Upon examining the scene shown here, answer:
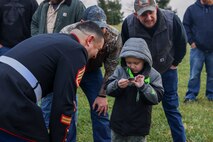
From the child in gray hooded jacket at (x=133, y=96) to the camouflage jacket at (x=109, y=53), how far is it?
31 cm

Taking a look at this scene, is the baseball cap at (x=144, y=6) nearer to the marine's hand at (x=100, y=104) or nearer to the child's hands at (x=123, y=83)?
the child's hands at (x=123, y=83)

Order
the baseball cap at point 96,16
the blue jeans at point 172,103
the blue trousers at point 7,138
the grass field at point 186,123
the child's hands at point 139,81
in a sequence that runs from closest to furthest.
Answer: the blue trousers at point 7,138 < the child's hands at point 139,81 < the baseball cap at point 96,16 < the blue jeans at point 172,103 < the grass field at point 186,123

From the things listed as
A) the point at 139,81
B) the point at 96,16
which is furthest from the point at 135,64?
the point at 96,16

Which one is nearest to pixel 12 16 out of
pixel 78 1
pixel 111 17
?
pixel 78 1

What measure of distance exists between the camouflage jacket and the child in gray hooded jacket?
31cm

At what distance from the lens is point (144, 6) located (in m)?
4.74

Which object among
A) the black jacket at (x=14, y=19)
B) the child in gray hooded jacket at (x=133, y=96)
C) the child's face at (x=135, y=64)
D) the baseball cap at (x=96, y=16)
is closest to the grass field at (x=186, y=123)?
the child in gray hooded jacket at (x=133, y=96)

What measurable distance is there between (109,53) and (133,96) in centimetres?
69

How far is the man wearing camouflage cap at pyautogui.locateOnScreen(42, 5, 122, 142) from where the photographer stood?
4.68 m

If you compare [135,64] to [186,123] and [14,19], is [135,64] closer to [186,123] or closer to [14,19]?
[186,123]

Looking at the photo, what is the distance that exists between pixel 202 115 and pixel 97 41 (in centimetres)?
417

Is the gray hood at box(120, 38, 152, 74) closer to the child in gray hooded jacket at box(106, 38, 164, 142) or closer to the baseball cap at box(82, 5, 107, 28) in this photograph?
the child in gray hooded jacket at box(106, 38, 164, 142)

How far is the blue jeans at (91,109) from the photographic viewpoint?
504 cm

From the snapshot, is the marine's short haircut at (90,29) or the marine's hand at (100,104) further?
the marine's hand at (100,104)
